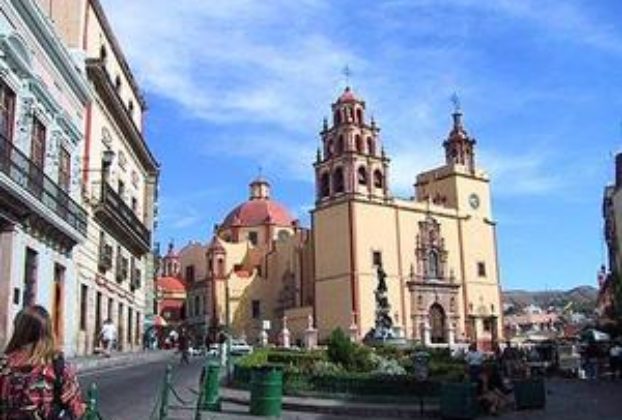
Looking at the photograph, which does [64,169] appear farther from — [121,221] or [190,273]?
[190,273]

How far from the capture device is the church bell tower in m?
65.4

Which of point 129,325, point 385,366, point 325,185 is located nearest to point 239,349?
point 129,325

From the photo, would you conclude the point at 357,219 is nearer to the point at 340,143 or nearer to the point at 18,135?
the point at 340,143

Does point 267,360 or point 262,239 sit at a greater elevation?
point 262,239

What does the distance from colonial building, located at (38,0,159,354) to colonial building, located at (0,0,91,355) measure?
1350 millimetres

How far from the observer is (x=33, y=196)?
66.8 feet

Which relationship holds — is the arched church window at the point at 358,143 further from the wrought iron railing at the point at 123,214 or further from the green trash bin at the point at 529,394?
the green trash bin at the point at 529,394

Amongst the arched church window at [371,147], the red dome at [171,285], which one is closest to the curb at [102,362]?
the arched church window at [371,147]

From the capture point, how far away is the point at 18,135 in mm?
20703

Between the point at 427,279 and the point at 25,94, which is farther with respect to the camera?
the point at 427,279

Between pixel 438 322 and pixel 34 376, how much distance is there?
64787mm

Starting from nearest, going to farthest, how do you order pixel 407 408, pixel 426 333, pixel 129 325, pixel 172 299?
pixel 407 408, pixel 129 325, pixel 426 333, pixel 172 299

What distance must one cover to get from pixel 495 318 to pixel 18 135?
55.2 m

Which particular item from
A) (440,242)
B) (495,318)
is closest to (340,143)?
(440,242)
